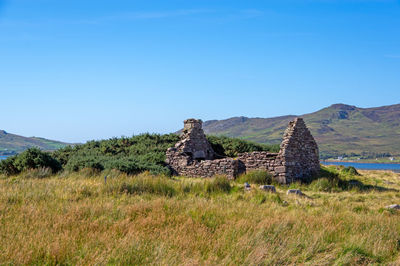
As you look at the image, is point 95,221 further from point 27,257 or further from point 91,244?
point 27,257

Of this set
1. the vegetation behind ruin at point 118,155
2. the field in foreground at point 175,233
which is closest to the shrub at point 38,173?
the vegetation behind ruin at point 118,155

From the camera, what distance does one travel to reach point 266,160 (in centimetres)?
1723

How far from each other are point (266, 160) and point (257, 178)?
1.44 metres

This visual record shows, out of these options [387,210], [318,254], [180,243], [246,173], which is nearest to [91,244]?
[180,243]

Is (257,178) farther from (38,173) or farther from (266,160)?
(38,173)

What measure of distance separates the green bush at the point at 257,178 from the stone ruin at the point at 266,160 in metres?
0.49

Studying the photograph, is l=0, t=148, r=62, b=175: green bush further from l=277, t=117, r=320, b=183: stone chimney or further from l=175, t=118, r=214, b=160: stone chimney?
l=277, t=117, r=320, b=183: stone chimney

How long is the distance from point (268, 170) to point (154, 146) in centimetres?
962

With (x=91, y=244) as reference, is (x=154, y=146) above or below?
above

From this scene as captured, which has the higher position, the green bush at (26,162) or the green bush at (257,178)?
the green bush at (26,162)

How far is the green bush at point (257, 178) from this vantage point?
52.9ft

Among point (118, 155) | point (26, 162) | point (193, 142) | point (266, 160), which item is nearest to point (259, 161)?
point (266, 160)

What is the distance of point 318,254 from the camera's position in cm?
596

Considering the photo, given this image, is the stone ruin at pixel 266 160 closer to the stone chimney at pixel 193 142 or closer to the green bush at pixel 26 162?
the stone chimney at pixel 193 142
